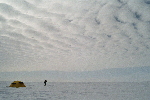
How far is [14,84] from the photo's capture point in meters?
40.1

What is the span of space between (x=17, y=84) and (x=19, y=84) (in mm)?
549

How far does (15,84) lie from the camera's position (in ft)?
132

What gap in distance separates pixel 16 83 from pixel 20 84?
121 centimetres

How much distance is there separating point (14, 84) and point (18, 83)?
1103 millimetres

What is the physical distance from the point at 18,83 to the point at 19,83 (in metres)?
0.28

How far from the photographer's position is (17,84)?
Result: 40.3 m

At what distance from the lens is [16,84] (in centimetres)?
4025

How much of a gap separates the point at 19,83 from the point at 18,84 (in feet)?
1.37

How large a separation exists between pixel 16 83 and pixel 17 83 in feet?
0.97

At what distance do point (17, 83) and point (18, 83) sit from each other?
27 centimetres

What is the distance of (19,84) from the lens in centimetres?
4053

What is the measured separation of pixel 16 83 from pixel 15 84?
0.45 meters

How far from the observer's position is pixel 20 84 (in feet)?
133

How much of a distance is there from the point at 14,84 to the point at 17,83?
0.84 m
